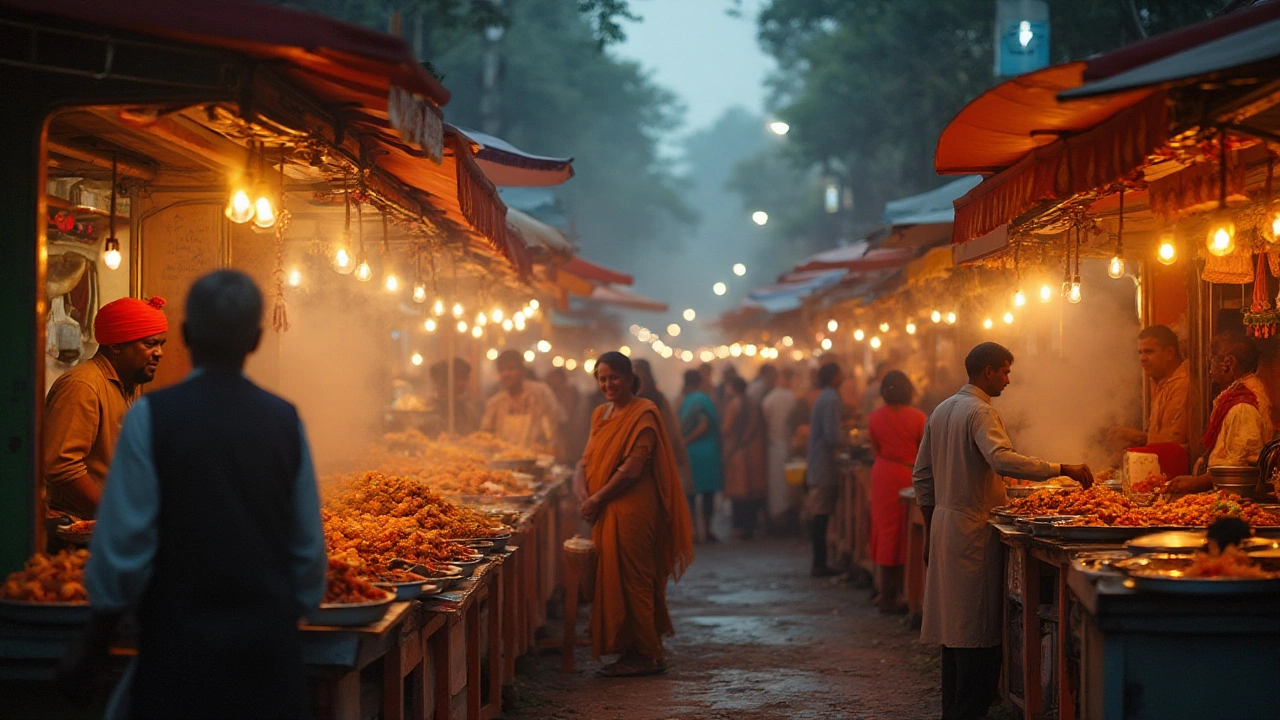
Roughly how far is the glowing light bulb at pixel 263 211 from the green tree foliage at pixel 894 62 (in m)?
14.4

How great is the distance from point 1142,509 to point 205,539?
194 inches

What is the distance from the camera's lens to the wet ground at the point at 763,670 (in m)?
7.44

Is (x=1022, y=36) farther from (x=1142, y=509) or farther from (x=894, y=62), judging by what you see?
(x=894, y=62)

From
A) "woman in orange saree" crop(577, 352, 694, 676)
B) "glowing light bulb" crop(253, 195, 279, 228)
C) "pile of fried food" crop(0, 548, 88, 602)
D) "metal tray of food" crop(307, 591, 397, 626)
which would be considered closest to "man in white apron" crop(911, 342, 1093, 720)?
"woman in orange saree" crop(577, 352, 694, 676)

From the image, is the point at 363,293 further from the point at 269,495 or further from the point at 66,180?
the point at 269,495

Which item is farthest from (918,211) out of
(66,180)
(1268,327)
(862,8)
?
(862,8)

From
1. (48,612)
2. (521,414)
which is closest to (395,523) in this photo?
(48,612)

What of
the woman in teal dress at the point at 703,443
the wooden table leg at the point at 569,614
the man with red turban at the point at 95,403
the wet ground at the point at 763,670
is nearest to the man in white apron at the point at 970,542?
the wet ground at the point at 763,670

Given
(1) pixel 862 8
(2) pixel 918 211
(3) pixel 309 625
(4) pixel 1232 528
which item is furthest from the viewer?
(1) pixel 862 8

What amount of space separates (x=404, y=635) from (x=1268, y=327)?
219 inches

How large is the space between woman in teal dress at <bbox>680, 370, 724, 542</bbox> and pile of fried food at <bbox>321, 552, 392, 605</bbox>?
1155 cm

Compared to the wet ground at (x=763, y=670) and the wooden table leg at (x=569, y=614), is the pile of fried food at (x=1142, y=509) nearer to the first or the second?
the wet ground at (x=763, y=670)

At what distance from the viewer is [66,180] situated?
711 cm

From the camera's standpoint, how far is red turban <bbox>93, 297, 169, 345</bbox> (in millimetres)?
5578
